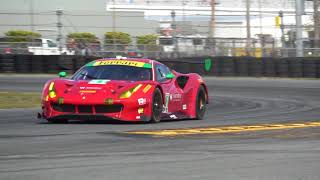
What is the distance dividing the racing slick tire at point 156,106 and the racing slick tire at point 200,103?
5.01 ft

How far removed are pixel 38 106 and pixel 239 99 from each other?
6132 millimetres

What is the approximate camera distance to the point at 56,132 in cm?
984

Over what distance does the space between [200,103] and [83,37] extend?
78.1ft

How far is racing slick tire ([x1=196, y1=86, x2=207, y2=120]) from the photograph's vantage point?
42.8ft

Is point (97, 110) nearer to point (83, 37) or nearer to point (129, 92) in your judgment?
point (129, 92)

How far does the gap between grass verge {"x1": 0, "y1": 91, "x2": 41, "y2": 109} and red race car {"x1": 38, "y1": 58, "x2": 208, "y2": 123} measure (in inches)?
149

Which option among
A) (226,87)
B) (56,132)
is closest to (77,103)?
(56,132)

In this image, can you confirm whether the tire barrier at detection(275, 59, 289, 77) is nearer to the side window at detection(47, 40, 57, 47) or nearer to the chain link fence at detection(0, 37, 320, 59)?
the chain link fence at detection(0, 37, 320, 59)

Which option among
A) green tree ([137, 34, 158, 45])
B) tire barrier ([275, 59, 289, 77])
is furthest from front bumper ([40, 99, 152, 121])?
green tree ([137, 34, 158, 45])

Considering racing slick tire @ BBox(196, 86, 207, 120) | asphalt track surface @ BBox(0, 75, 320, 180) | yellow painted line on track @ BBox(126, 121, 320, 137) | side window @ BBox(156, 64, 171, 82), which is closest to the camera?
asphalt track surface @ BBox(0, 75, 320, 180)

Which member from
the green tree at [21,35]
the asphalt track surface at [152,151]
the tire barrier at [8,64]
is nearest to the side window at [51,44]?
the green tree at [21,35]

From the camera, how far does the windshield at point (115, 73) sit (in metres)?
11.7

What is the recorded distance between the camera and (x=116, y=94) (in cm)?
1088

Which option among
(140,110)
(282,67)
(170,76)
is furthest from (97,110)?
(282,67)
